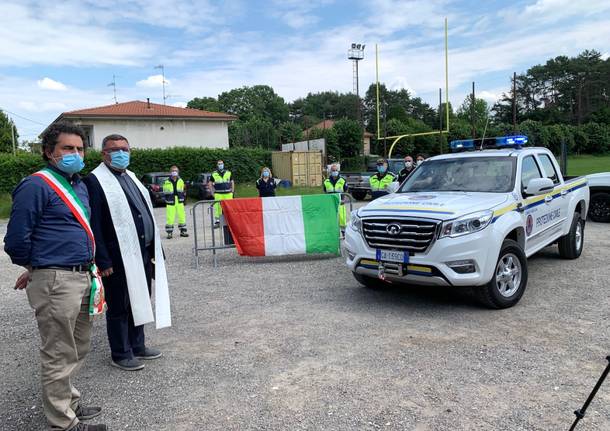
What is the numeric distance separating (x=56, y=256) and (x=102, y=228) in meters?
0.89

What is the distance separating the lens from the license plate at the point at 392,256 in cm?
Answer: 543

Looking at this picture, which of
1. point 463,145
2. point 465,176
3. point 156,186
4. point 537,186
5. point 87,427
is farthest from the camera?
point 156,186

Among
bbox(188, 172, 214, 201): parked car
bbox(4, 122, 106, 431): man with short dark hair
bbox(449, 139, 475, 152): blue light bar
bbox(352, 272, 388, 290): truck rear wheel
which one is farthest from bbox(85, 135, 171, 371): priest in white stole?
bbox(188, 172, 214, 201): parked car

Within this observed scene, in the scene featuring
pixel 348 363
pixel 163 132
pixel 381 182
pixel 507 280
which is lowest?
pixel 348 363

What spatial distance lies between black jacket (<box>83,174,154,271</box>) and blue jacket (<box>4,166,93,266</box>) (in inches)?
24.4

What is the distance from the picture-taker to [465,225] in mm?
5242

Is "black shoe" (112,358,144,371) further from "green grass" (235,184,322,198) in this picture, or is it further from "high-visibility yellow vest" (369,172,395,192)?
"green grass" (235,184,322,198)

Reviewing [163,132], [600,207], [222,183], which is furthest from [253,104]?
[600,207]

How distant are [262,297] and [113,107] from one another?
3566 centimetres

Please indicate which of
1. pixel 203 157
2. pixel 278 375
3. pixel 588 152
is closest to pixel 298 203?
pixel 278 375

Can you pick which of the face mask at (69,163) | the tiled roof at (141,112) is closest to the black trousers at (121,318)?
the face mask at (69,163)

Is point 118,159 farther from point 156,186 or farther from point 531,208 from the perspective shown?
point 156,186

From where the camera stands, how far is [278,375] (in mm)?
4066

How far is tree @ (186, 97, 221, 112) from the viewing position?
9061cm
